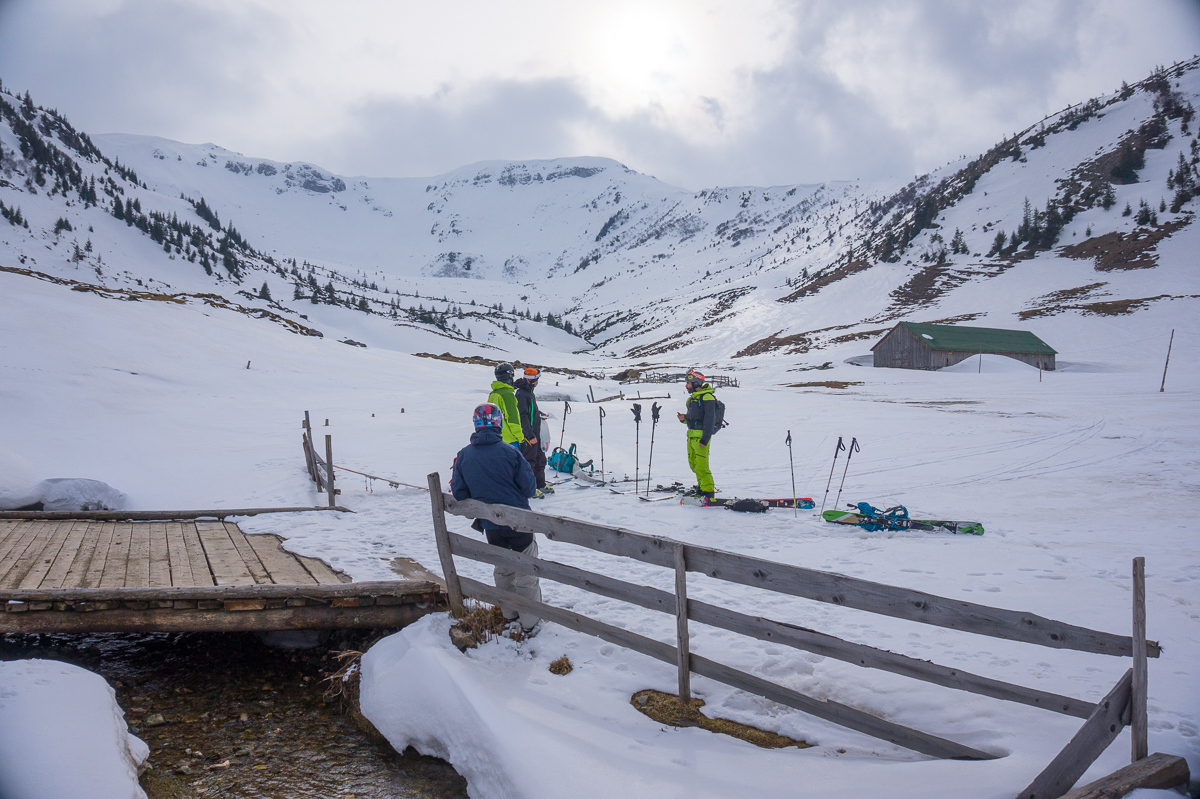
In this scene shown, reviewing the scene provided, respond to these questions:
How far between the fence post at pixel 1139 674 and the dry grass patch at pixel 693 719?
1771 millimetres

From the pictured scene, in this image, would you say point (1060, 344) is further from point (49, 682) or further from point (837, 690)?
point (49, 682)

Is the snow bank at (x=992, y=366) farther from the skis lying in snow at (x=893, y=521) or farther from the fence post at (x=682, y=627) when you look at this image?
the fence post at (x=682, y=627)

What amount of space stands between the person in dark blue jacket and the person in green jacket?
3.61 m

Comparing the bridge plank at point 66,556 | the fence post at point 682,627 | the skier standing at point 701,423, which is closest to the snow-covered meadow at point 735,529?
the fence post at point 682,627

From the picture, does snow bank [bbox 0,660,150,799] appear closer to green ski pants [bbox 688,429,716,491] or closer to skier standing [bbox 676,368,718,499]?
skier standing [bbox 676,368,718,499]

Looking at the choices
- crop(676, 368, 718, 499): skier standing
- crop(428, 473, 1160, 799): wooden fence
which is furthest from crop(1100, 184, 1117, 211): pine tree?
crop(428, 473, 1160, 799): wooden fence

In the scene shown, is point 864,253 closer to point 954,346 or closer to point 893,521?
point 954,346

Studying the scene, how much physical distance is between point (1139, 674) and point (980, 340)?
51.2 metres

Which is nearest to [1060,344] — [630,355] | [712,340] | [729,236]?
[712,340]

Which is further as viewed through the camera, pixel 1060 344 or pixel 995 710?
pixel 1060 344

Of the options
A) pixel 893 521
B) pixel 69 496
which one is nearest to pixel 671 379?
pixel 893 521

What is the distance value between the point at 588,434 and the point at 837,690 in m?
16.4

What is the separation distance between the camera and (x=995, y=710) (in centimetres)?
423

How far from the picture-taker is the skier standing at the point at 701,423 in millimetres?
10727
